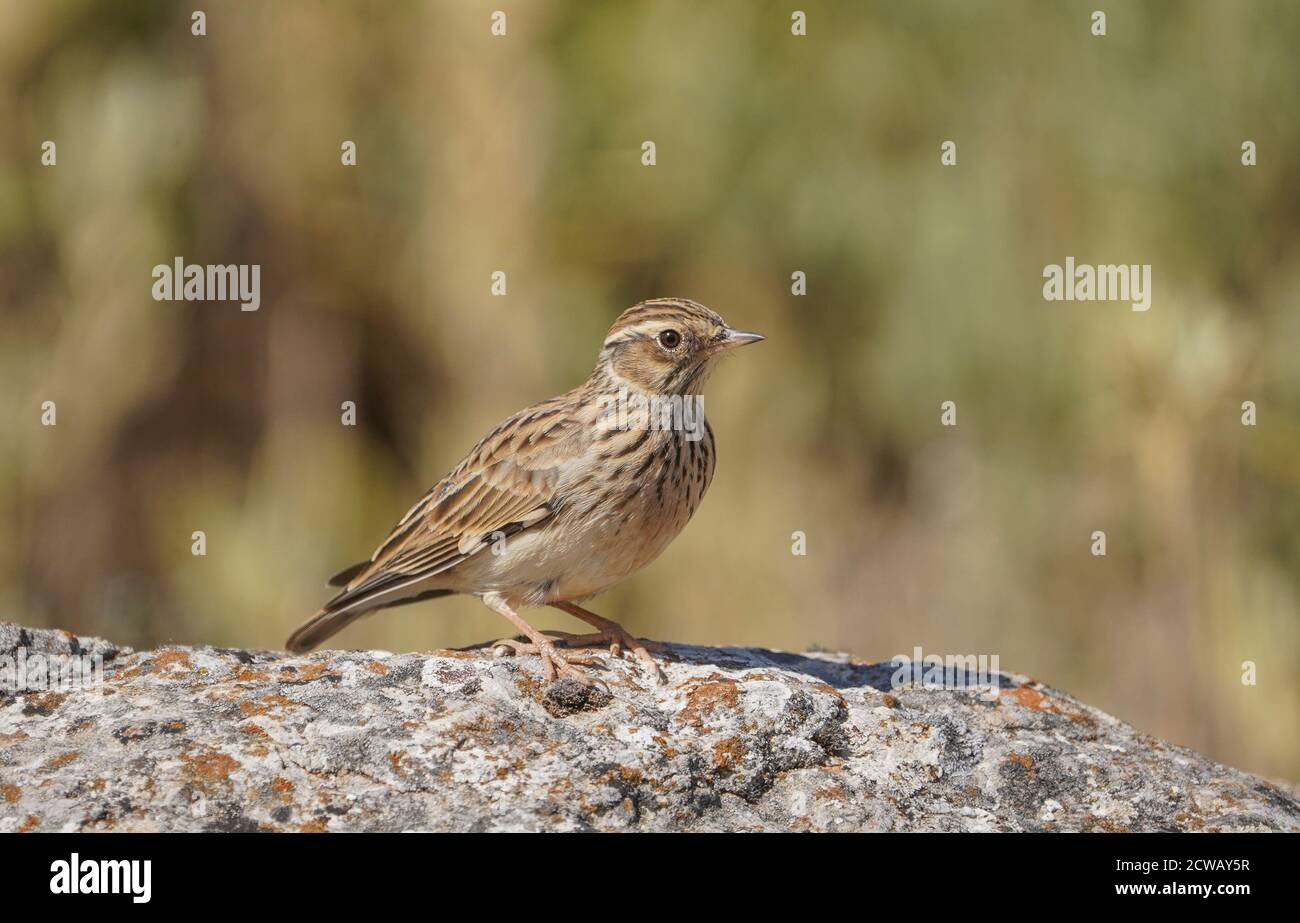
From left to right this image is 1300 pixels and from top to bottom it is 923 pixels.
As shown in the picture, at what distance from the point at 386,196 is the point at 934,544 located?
4.80m

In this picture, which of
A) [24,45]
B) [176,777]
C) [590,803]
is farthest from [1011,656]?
[24,45]

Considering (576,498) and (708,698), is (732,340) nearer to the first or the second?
(576,498)

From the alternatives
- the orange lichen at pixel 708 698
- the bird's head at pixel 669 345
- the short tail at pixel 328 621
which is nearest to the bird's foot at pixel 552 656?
the orange lichen at pixel 708 698

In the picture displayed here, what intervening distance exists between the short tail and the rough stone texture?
839mm

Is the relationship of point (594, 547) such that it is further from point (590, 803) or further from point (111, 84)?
point (111, 84)

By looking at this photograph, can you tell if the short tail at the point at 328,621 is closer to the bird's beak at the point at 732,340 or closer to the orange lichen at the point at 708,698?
the bird's beak at the point at 732,340

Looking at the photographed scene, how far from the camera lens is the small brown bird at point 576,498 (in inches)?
208

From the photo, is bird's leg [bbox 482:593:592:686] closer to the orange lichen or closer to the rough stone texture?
the rough stone texture

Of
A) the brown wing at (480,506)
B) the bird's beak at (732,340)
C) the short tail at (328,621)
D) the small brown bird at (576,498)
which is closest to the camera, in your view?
the small brown bird at (576,498)

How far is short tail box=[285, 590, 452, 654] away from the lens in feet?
18.4

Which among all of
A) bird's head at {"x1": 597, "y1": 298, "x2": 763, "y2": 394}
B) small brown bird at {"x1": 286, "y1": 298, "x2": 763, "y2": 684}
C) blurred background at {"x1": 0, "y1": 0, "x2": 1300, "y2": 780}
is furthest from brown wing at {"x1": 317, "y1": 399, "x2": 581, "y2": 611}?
blurred background at {"x1": 0, "y1": 0, "x2": 1300, "y2": 780}

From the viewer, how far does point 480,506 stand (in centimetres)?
552

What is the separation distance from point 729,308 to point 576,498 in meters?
6.01

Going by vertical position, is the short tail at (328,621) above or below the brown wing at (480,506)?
below
